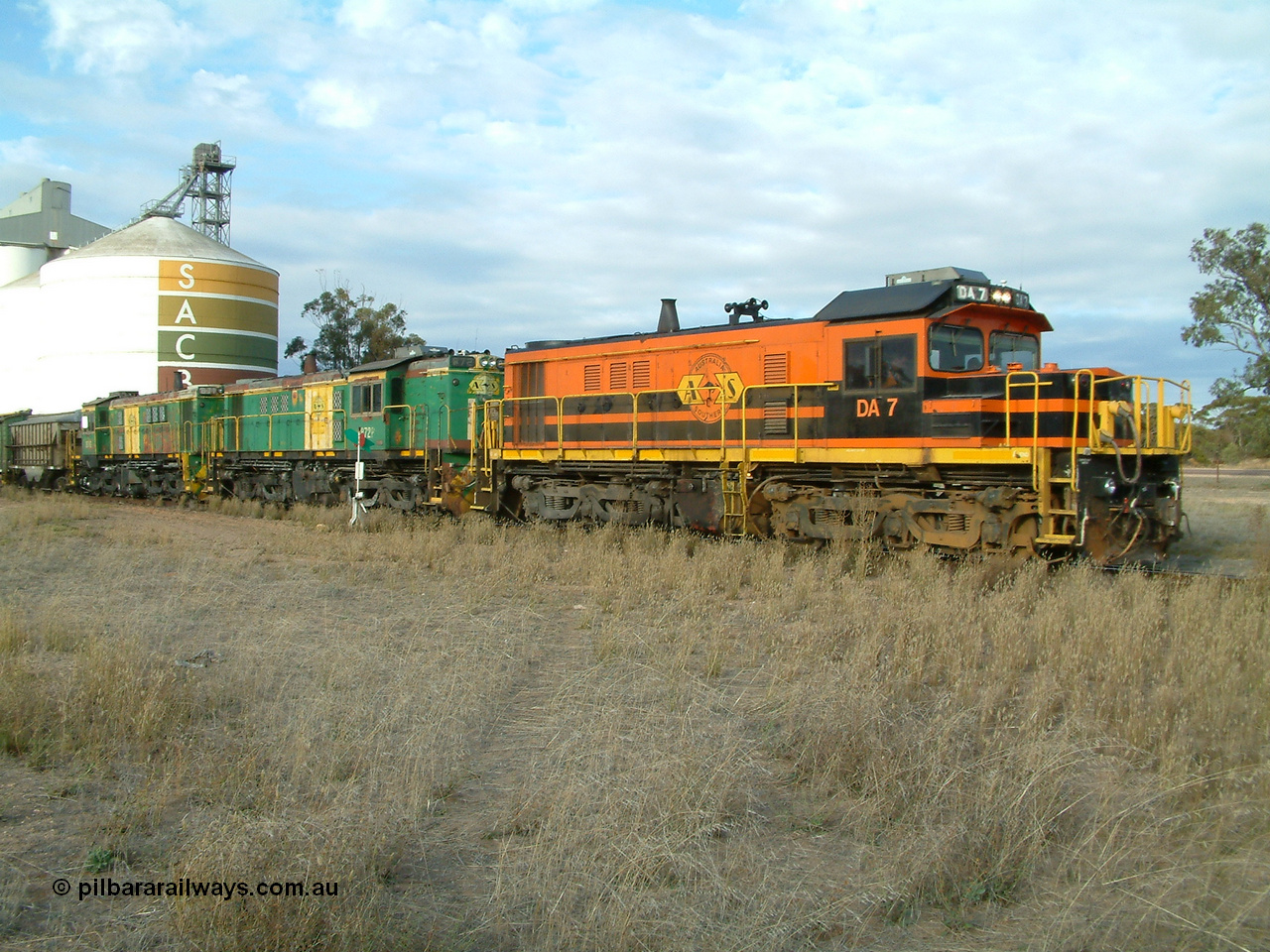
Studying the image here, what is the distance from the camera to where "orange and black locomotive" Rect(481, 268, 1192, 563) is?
10.9m

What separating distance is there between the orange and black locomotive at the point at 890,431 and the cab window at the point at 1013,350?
0.03 metres

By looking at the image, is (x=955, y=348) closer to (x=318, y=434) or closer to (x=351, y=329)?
(x=318, y=434)

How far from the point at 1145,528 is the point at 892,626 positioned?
5108mm

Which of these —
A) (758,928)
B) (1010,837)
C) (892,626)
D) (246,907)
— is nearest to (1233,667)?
(892,626)

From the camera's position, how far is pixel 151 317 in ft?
162

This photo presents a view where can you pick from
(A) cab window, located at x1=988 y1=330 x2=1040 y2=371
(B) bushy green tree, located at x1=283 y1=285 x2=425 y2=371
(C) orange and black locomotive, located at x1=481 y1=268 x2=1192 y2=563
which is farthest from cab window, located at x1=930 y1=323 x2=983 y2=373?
(B) bushy green tree, located at x1=283 y1=285 x2=425 y2=371

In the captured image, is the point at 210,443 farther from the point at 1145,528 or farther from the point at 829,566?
the point at 1145,528

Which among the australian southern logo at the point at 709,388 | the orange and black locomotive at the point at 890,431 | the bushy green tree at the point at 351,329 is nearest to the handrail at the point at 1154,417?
the orange and black locomotive at the point at 890,431

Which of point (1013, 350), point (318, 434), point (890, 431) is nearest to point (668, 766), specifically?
point (890, 431)

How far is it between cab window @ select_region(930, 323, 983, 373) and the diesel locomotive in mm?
26

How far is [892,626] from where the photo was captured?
27.7ft

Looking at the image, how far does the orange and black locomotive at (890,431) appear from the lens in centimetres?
1086

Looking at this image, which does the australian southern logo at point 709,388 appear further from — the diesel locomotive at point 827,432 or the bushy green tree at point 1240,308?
the bushy green tree at point 1240,308

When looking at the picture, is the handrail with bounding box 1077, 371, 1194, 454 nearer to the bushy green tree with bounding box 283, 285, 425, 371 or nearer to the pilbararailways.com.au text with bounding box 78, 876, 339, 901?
the pilbararailways.com.au text with bounding box 78, 876, 339, 901
